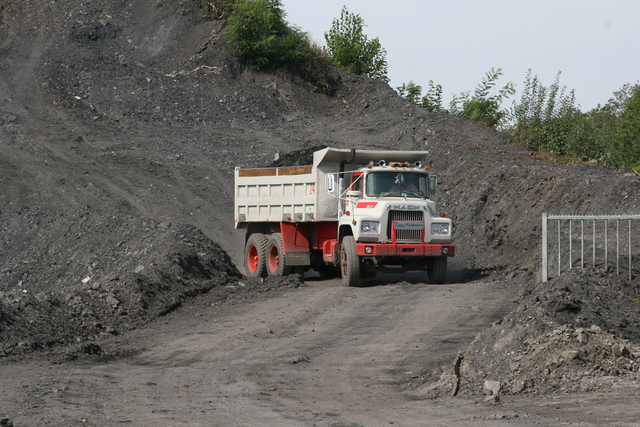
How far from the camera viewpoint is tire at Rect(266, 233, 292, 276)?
17.6 m

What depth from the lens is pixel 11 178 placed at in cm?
2705

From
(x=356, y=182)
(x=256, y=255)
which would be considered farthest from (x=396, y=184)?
(x=256, y=255)

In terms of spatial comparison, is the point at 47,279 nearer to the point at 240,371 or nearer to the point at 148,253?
the point at 148,253

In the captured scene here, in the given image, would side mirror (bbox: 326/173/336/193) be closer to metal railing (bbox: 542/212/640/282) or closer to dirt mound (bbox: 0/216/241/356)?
dirt mound (bbox: 0/216/241/356)

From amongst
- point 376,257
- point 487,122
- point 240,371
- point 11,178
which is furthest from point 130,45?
point 240,371

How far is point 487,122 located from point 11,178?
71.4 ft

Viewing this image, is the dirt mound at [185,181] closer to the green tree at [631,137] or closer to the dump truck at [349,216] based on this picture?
the dump truck at [349,216]

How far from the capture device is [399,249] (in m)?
15.3

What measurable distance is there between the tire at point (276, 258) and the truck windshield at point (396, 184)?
302 centimetres

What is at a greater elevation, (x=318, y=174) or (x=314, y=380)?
(x=318, y=174)

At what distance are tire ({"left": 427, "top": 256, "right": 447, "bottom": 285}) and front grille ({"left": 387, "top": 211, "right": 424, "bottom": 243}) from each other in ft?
2.70

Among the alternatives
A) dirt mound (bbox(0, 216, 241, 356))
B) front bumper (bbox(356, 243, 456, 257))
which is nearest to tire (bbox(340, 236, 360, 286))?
front bumper (bbox(356, 243, 456, 257))

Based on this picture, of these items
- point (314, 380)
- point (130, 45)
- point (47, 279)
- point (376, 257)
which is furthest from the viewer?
point (130, 45)

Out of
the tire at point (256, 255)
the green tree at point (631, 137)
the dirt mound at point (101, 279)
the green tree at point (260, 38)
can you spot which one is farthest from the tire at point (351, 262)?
the green tree at point (260, 38)
